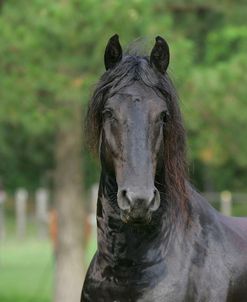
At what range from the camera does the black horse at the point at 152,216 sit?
4059 mm

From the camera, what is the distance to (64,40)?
10.9m

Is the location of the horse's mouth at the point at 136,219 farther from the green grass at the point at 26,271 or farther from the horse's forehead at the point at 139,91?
the green grass at the point at 26,271

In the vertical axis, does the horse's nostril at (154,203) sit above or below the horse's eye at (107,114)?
below

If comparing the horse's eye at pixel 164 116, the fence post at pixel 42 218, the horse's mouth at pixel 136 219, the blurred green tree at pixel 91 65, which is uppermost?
the blurred green tree at pixel 91 65

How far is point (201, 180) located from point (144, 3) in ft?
95.3

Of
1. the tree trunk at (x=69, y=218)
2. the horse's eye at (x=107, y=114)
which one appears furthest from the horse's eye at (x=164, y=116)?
the tree trunk at (x=69, y=218)

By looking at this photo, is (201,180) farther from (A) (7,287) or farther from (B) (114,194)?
(B) (114,194)

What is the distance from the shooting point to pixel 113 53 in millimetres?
4371

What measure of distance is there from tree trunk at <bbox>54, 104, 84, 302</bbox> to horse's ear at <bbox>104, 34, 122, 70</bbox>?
360 inches

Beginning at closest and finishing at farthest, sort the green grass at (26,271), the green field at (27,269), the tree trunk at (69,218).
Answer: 1. the tree trunk at (69,218)
2. the green grass at (26,271)
3. the green field at (27,269)

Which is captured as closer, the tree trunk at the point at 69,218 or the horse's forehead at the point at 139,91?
the horse's forehead at the point at 139,91

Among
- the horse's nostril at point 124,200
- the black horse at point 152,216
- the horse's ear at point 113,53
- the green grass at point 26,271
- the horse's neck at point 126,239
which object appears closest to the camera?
the horse's nostril at point 124,200

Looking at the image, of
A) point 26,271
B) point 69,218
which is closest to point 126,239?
point 69,218

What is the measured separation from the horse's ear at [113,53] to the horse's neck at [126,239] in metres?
0.55
